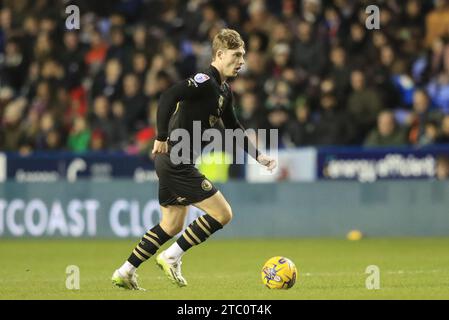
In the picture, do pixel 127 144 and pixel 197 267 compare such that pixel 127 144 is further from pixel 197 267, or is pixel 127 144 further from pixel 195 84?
pixel 195 84

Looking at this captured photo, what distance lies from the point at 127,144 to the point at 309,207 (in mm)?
3997

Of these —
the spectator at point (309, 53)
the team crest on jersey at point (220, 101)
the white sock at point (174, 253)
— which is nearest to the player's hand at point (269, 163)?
the team crest on jersey at point (220, 101)

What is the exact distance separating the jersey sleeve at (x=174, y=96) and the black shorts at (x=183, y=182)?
392 mm

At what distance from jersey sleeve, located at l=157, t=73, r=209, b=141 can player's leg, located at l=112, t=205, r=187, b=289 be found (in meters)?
0.81

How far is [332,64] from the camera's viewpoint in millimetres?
19328

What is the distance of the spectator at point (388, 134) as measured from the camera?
56.7 ft

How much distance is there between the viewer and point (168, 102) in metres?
9.21

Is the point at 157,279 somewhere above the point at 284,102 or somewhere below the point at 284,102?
below

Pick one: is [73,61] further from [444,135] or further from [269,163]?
[269,163]

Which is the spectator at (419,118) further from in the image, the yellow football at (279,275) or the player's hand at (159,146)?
the player's hand at (159,146)

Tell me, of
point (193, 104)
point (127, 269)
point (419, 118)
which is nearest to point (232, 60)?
point (193, 104)
